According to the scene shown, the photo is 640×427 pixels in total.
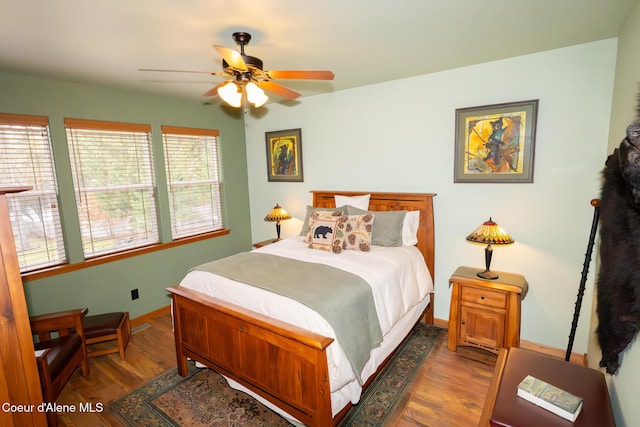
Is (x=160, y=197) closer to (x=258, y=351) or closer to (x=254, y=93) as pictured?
(x=254, y=93)

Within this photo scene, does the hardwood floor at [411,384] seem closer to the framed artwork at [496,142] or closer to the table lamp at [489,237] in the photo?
the table lamp at [489,237]

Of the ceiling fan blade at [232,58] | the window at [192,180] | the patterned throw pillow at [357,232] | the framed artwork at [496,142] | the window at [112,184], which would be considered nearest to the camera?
the ceiling fan blade at [232,58]

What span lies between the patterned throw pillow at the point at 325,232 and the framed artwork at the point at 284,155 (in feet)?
3.86

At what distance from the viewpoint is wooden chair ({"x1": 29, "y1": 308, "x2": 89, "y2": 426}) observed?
1.90 meters

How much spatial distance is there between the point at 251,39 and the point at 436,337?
3038mm

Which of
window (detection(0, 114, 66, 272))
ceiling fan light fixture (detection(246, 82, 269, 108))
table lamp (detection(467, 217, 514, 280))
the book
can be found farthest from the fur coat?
window (detection(0, 114, 66, 272))

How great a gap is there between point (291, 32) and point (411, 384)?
2.69 meters

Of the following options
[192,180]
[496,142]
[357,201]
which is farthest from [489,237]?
[192,180]

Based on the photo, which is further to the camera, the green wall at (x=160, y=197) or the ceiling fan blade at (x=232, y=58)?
the green wall at (x=160, y=197)

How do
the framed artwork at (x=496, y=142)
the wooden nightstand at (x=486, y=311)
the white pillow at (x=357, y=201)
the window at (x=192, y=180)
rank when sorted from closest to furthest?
the wooden nightstand at (x=486, y=311) → the framed artwork at (x=496, y=142) → the white pillow at (x=357, y=201) → the window at (x=192, y=180)

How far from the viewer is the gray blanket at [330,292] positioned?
1.87 metres

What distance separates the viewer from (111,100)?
10.6ft

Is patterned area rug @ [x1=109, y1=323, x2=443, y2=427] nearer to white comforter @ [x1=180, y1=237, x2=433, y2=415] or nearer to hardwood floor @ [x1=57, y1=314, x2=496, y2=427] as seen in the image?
hardwood floor @ [x1=57, y1=314, x2=496, y2=427]

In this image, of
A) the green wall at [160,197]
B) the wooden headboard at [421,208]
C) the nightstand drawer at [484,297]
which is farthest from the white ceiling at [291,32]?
the nightstand drawer at [484,297]
